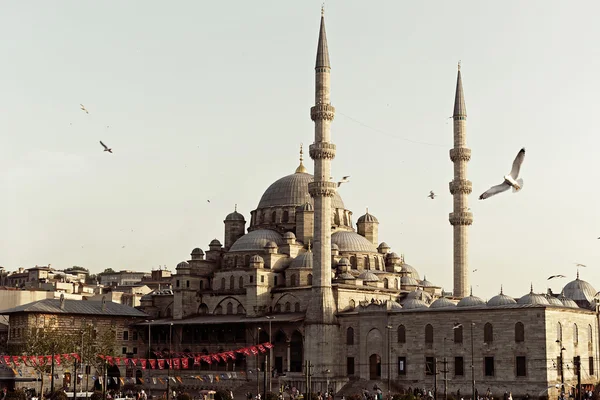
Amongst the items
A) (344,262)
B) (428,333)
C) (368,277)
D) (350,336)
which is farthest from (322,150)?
(428,333)

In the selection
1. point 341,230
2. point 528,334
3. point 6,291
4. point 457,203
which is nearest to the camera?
point 528,334

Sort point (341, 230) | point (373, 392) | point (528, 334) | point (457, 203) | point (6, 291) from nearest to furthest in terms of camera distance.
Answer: point (528, 334) < point (373, 392) < point (457, 203) < point (341, 230) < point (6, 291)

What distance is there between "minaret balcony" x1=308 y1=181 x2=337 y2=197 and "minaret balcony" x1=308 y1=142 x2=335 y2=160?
72.3 inches

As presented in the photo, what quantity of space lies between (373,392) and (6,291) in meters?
36.2

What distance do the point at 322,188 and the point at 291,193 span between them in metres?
13.3

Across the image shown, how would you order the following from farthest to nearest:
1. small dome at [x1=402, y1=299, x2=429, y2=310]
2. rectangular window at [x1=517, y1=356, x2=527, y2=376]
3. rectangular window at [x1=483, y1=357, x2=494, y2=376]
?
small dome at [x1=402, y1=299, x2=429, y2=310]
rectangular window at [x1=483, y1=357, x2=494, y2=376]
rectangular window at [x1=517, y1=356, x2=527, y2=376]

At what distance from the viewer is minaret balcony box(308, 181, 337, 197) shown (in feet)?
192

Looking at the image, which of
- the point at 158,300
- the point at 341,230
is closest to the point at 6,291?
the point at 158,300

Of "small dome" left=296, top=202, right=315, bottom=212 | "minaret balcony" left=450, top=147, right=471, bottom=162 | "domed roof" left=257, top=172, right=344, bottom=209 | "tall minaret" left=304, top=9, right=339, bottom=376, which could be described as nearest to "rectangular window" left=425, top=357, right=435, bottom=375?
"tall minaret" left=304, top=9, right=339, bottom=376

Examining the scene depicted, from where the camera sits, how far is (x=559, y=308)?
170 feet

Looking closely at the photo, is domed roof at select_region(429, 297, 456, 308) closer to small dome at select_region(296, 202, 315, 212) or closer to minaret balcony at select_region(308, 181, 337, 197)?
minaret balcony at select_region(308, 181, 337, 197)

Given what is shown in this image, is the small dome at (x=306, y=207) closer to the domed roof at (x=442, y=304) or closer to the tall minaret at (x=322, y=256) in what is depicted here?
the tall minaret at (x=322, y=256)

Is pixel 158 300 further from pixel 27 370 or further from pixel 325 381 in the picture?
pixel 325 381

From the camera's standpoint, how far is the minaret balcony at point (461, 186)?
211 ft
